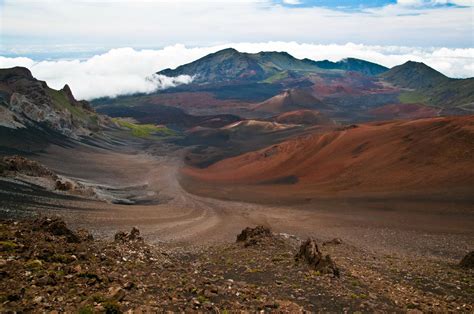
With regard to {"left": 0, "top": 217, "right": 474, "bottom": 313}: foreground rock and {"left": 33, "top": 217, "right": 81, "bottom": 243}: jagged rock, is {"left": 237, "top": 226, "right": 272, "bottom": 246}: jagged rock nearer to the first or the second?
{"left": 0, "top": 217, "right": 474, "bottom": 313}: foreground rock

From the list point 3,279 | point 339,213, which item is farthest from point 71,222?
point 339,213

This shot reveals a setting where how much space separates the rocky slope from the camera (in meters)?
113

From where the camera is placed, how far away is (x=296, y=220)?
5375cm

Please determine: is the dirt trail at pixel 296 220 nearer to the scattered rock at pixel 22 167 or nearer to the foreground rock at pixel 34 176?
the foreground rock at pixel 34 176

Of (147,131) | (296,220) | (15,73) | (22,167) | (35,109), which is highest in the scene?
(15,73)

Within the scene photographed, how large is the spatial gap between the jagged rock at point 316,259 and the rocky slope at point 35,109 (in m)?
98.9

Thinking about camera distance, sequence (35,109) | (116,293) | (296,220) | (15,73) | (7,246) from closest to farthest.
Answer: (116,293), (7,246), (296,220), (35,109), (15,73)

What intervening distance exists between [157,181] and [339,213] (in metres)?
50.3

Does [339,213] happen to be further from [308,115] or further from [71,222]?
[308,115]

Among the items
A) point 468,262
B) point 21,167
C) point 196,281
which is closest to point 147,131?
point 21,167

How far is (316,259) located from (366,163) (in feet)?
182

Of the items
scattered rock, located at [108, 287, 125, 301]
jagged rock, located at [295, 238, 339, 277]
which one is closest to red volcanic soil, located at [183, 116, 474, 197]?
jagged rock, located at [295, 238, 339, 277]

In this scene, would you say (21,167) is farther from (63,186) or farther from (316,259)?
(316,259)

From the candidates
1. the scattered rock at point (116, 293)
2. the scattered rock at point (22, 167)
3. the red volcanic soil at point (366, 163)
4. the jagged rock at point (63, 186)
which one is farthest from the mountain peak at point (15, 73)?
the scattered rock at point (116, 293)
